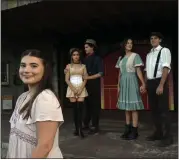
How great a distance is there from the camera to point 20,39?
1049 centimetres

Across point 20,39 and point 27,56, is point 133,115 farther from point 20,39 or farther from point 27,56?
point 20,39

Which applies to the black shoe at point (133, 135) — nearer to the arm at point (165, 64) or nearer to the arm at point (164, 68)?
the arm at point (164, 68)

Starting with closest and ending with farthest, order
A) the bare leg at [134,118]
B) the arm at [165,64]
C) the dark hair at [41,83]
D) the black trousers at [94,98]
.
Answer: the dark hair at [41,83] < the arm at [165,64] < the bare leg at [134,118] < the black trousers at [94,98]

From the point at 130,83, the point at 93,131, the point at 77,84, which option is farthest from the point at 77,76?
the point at 93,131

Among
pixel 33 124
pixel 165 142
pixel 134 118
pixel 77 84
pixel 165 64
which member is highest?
pixel 165 64

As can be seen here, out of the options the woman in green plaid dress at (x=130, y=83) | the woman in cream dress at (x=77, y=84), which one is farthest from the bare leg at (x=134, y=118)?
the woman in cream dress at (x=77, y=84)

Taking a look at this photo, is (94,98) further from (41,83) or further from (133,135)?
(41,83)

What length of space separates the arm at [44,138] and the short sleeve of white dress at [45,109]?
36 mm

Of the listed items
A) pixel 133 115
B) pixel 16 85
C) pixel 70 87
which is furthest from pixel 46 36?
pixel 133 115

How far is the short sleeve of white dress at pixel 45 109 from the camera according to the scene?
1.88 meters

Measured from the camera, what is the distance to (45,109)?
189 cm

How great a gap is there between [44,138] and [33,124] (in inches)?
5.0

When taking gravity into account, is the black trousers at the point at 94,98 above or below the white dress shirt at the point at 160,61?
below

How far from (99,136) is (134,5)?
9.01 ft
